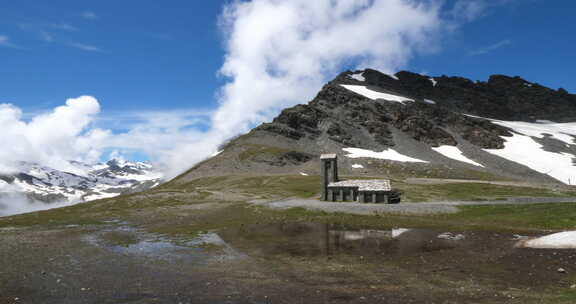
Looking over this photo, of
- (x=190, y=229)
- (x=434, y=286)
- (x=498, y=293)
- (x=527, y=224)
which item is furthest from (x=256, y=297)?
(x=527, y=224)

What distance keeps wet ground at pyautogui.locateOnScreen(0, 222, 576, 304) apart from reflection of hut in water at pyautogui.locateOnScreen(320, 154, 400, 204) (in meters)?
33.9

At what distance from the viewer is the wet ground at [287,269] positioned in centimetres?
1775

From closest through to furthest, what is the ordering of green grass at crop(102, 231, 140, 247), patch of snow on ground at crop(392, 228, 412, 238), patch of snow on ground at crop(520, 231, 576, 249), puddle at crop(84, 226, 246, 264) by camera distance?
1. patch of snow on ground at crop(520, 231, 576, 249)
2. puddle at crop(84, 226, 246, 264)
3. green grass at crop(102, 231, 140, 247)
4. patch of snow on ground at crop(392, 228, 412, 238)

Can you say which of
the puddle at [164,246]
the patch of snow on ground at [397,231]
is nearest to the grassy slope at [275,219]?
the puddle at [164,246]

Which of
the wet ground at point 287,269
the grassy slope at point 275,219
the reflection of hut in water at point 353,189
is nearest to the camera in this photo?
the wet ground at point 287,269

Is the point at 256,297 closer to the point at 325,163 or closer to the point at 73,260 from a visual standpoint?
the point at 73,260

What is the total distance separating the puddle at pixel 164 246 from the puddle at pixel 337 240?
1.86 m

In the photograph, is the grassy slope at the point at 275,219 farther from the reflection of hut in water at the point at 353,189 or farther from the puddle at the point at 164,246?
the reflection of hut in water at the point at 353,189

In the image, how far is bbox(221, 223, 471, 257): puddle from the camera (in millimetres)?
28750

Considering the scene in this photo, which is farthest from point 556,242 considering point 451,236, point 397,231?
point 397,231

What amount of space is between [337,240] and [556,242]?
668 inches

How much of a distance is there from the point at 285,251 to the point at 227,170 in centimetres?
15713

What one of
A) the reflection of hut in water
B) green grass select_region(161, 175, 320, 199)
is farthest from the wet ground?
green grass select_region(161, 175, 320, 199)

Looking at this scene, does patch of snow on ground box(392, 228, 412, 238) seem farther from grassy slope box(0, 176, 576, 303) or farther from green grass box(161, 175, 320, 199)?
green grass box(161, 175, 320, 199)
